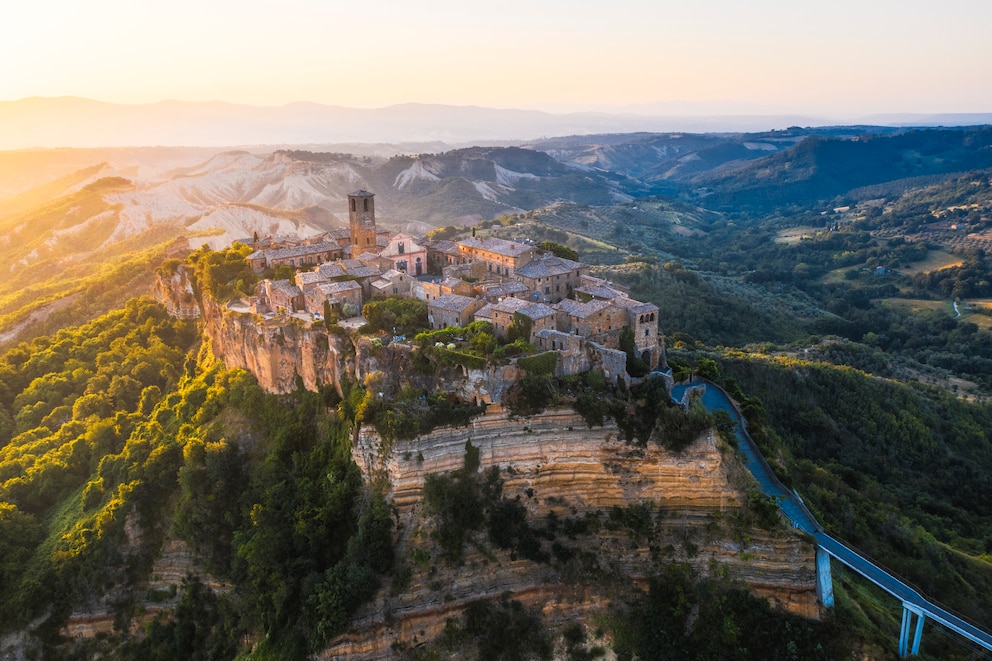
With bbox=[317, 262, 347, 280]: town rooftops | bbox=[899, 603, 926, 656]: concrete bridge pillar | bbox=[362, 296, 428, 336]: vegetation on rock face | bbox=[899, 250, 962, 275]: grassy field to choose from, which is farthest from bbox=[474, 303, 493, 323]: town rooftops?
bbox=[899, 250, 962, 275]: grassy field

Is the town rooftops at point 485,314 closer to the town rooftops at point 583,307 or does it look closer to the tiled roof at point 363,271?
the town rooftops at point 583,307

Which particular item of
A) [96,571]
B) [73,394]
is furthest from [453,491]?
[73,394]

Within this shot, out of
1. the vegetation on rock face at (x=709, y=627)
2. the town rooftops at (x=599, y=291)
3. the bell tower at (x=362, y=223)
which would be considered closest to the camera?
the vegetation on rock face at (x=709, y=627)

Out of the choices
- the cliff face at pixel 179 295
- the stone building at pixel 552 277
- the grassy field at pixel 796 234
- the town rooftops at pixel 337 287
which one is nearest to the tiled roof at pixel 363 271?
the town rooftops at pixel 337 287

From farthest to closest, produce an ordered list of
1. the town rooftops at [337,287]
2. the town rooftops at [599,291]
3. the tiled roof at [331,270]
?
the tiled roof at [331,270], the town rooftops at [337,287], the town rooftops at [599,291]

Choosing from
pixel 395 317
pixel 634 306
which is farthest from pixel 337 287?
pixel 634 306
